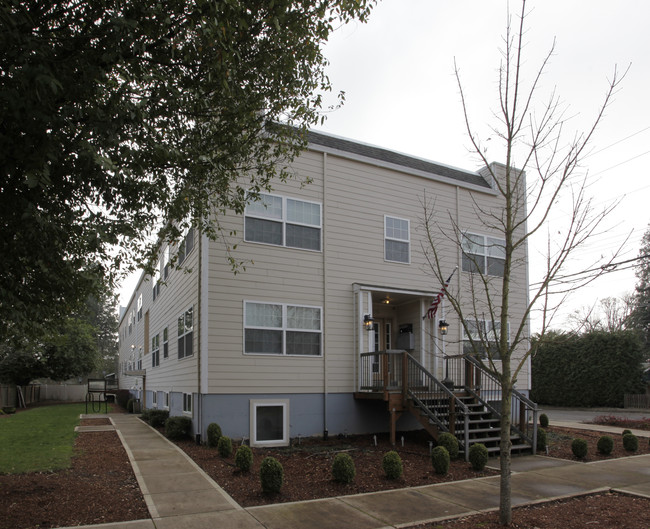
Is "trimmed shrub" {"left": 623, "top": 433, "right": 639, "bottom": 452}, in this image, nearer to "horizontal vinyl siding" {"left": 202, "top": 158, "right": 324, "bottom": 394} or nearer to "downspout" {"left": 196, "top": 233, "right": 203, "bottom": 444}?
"horizontal vinyl siding" {"left": 202, "top": 158, "right": 324, "bottom": 394}

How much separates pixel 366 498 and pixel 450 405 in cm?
386

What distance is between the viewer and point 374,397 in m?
11.8

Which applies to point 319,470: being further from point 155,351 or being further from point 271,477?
point 155,351

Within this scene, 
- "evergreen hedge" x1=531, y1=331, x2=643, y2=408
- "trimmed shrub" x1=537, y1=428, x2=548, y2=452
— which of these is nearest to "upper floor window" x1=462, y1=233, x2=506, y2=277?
"trimmed shrub" x1=537, y1=428, x2=548, y2=452

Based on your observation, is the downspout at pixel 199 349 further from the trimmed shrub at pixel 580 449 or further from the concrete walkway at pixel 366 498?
the trimmed shrub at pixel 580 449

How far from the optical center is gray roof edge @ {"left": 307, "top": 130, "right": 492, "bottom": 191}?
1362 centimetres

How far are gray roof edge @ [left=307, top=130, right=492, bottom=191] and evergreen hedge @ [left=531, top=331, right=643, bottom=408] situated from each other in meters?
12.0

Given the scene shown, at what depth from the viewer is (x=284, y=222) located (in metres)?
12.4

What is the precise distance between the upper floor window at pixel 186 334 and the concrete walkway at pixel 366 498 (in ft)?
10.4

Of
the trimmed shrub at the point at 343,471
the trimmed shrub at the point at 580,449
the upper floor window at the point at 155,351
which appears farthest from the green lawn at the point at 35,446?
the trimmed shrub at the point at 580,449

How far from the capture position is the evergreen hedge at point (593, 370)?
25578 millimetres

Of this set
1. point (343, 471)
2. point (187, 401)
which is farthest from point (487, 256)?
point (343, 471)

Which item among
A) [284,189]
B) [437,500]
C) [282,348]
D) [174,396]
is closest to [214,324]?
[282,348]

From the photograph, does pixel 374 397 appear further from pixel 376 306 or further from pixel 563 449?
pixel 563 449
